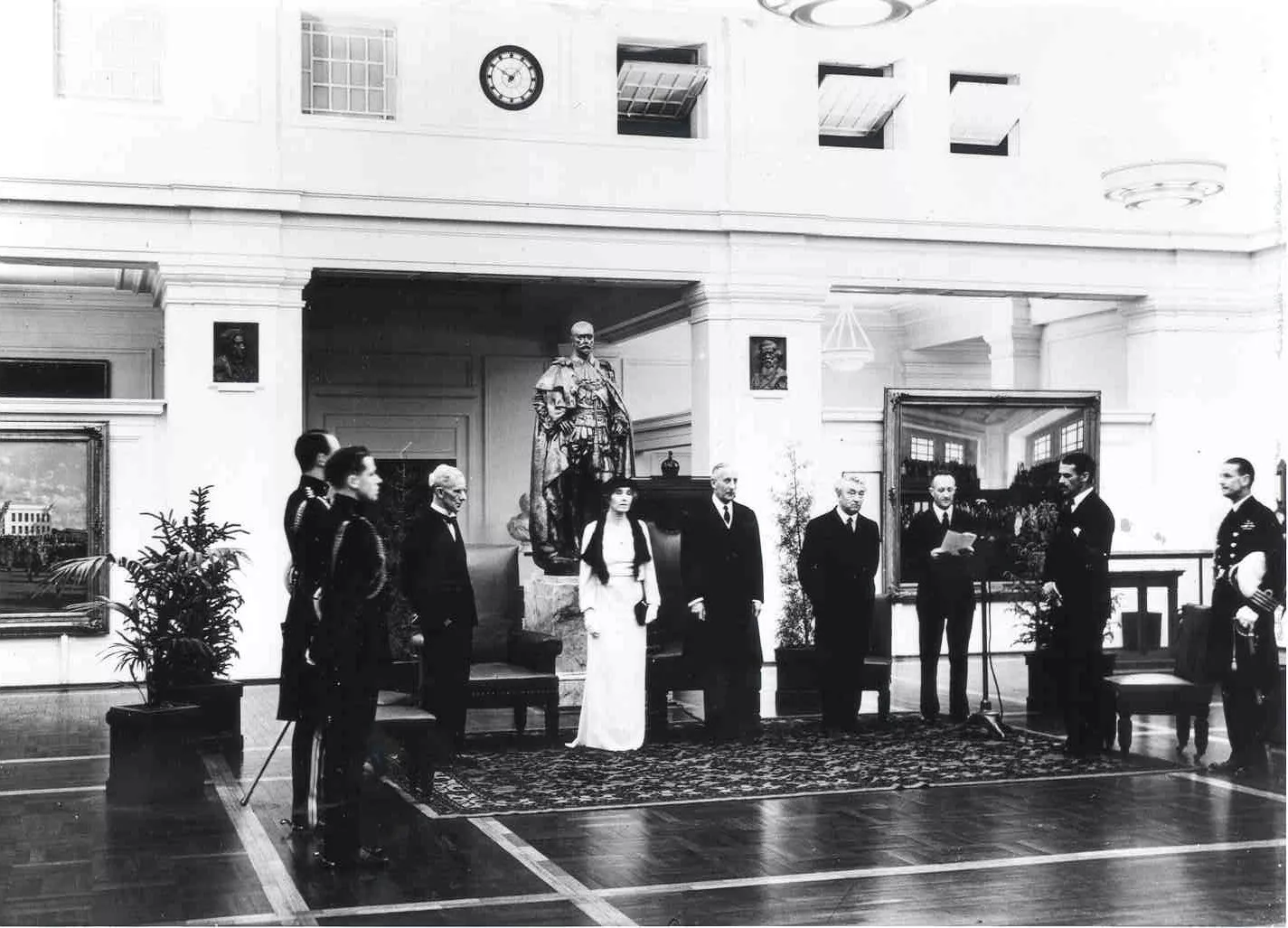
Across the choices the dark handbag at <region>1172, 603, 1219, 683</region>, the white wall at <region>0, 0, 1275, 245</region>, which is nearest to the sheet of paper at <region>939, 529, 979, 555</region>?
the dark handbag at <region>1172, 603, 1219, 683</region>

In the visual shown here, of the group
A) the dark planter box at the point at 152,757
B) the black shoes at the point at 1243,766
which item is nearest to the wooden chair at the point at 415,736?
the dark planter box at the point at 152,757

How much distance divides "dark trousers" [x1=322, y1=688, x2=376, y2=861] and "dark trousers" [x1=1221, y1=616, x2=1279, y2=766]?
472 centimetres

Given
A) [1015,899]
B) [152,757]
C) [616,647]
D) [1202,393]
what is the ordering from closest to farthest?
[1015,899], [152,757], [616,647], [1202,393]

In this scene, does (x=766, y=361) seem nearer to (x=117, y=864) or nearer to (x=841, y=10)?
(x=841, y=10)

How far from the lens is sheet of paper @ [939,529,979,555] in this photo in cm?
897

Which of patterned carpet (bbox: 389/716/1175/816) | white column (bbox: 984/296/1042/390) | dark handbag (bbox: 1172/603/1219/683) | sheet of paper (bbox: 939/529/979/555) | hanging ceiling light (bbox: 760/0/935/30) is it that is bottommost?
patterned carpet (bbox: 389/716/1175/816)

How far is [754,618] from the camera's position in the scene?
29.5 feet

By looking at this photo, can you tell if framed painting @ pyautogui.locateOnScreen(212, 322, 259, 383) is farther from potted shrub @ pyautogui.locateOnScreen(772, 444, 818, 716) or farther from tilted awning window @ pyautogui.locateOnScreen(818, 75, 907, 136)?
tilted awning window @ pyautogui.locateOnScreen(818, 75, 907, 136)

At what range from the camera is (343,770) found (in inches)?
216

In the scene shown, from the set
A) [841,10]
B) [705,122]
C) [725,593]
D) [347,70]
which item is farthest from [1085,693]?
[347,70]

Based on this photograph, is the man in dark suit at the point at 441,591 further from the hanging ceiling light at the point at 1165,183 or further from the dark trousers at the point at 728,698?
the hanging ceiling light at the point at 1165,183

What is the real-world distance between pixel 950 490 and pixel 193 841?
17.8ft

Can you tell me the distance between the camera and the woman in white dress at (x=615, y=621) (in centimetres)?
841

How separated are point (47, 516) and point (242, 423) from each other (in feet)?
5.68
